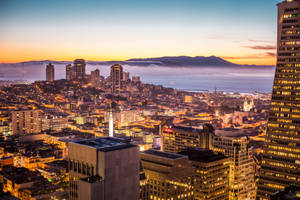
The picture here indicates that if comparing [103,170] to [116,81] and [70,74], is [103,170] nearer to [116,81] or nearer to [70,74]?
[116,81]

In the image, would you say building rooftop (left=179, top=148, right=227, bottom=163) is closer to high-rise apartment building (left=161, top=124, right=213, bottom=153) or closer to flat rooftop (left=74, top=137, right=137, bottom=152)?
high-rise apartment building (left=161, top=124, right=213, bottom=153)

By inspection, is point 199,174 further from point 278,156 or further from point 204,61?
point 204,61

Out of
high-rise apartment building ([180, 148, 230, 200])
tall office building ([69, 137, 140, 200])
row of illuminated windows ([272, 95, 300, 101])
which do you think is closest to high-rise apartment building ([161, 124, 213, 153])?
high-rise apartment building ([180, 148, 230, 200])

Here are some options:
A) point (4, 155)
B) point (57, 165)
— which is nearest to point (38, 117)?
point (4, 155)

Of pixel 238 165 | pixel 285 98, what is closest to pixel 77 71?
pixel 238 165

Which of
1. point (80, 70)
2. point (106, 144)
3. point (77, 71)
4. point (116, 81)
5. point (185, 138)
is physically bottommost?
point (185, 138)

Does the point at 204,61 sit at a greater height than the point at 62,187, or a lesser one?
greater
